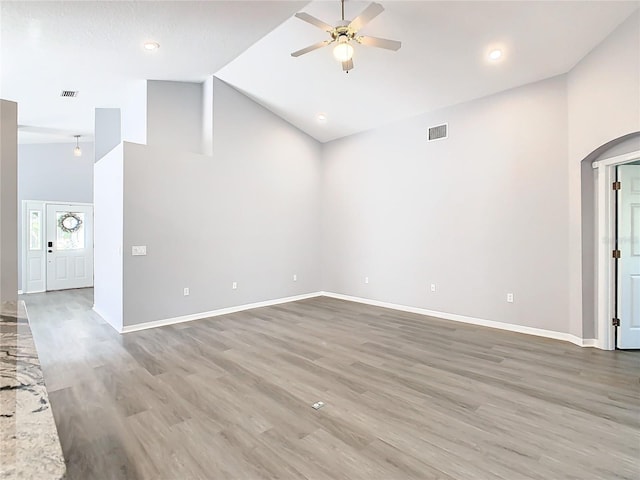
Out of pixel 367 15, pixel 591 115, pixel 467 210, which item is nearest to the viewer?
pixel 367 15

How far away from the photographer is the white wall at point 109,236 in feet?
16.2

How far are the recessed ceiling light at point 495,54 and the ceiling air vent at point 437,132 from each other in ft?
4.36

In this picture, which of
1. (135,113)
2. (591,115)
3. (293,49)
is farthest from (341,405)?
(135,113)

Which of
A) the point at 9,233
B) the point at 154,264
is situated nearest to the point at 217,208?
the point at 154,264

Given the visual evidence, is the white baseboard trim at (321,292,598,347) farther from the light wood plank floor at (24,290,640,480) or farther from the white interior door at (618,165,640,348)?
the white interior door at (618,165,640,348)

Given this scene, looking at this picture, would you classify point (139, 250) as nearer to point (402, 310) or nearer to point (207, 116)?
point (207, 116)

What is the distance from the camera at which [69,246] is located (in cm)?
880

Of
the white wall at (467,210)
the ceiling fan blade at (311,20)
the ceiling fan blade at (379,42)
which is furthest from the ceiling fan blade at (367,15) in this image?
the white wall at (467,210)

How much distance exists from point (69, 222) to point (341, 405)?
9.27 m

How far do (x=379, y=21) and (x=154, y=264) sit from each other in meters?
4.56

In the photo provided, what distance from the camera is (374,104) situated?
5.71 metres

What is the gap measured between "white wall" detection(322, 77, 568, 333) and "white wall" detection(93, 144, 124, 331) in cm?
409

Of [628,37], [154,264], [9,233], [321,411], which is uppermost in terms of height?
[628,37]

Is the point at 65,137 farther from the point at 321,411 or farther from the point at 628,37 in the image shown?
the point at 628,37
